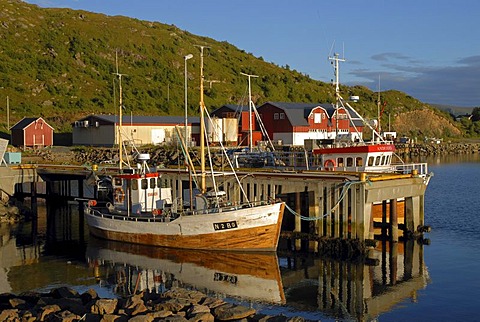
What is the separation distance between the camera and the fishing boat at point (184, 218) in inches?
1298

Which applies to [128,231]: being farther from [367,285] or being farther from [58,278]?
[367,285]

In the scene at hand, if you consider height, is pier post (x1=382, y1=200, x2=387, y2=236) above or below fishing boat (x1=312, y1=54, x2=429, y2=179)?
below

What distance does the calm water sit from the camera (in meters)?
25.7

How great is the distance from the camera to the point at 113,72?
446ft

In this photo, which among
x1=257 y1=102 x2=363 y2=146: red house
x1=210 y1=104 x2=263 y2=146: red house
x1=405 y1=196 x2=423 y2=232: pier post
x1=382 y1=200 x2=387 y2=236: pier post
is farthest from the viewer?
x1=210 y1=104 x2=263 y2=146: red house

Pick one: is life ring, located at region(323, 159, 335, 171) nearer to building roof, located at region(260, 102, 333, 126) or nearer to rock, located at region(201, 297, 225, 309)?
rock, located at region(201, 297, 225, 309)

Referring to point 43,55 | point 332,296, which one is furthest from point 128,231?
point 43,55

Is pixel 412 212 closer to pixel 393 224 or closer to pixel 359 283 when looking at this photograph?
pixel 393 224

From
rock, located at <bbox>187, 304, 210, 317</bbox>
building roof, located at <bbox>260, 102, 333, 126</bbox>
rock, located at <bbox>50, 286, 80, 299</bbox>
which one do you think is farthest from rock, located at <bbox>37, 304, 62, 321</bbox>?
building roof, located at <bbox>260, 102, 333, 126</bbox>

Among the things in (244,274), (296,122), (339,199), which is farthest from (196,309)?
(296,122)

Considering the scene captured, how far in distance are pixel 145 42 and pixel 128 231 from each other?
413 feet

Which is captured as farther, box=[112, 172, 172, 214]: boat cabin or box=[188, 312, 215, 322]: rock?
box=[112, 172, 172, 214]: boat cabin

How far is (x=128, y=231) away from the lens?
37344mm

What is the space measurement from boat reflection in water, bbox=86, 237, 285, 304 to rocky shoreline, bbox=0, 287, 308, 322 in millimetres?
6011
